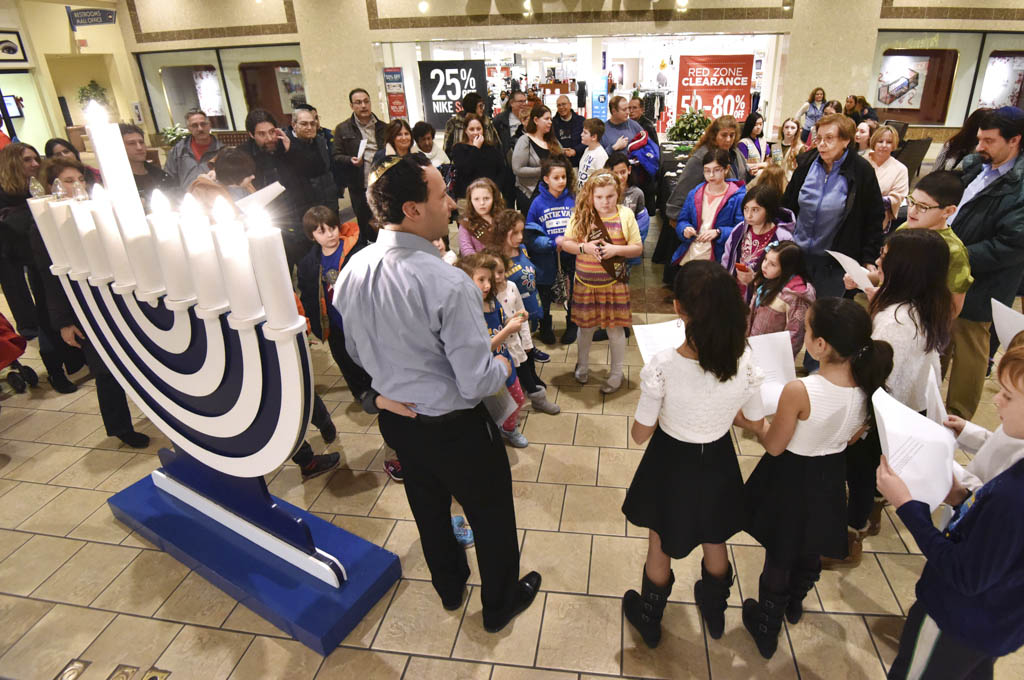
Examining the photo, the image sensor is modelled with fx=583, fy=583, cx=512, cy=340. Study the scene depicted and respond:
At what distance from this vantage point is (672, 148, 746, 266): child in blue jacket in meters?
3.79

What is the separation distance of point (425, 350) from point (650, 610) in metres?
1.20

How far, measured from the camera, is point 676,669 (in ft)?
6.58

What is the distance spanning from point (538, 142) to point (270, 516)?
376cm

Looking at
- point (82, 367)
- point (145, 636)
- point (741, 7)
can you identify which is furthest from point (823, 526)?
point (741, 7)

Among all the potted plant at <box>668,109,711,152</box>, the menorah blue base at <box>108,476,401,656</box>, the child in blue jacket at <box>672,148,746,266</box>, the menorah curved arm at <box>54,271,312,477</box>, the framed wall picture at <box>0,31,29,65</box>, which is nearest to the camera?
the menorah curved arm at <box>54,271,312,477</box>

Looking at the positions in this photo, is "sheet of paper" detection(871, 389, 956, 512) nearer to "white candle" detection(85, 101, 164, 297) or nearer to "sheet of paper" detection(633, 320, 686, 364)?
"sheet of paper" detection(633, 320, 686, 364)

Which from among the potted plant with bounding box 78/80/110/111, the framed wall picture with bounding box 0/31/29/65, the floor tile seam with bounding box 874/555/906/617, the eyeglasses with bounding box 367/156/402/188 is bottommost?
the floor tile seam with bounding box 874/555/906/617

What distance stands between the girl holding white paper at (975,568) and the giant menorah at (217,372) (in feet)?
5.81

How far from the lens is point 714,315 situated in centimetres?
159

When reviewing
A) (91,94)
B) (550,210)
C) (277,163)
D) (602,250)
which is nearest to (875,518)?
(602,250)

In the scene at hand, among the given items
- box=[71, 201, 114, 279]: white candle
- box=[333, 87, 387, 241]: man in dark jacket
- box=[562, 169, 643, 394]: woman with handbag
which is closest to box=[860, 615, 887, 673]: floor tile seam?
box=[562, 169, 643, 394]: woman with handbag

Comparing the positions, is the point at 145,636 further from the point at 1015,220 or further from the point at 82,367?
the point at 1015,220

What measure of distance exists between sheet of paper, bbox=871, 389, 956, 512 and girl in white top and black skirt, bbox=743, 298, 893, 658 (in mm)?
233

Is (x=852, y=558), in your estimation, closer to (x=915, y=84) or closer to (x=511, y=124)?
(x=511, y=124)
